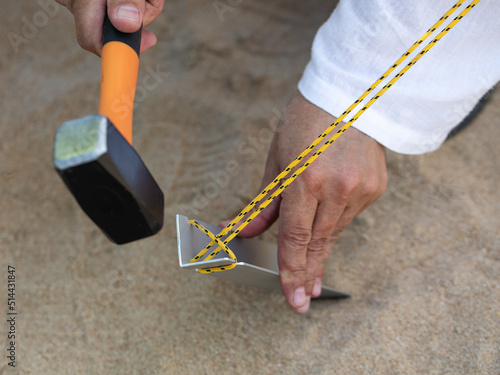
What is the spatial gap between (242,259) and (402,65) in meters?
0.39

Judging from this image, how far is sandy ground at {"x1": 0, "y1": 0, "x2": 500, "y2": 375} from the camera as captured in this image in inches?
34.8

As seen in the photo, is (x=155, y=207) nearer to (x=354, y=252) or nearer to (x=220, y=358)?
(x=220, y=358)

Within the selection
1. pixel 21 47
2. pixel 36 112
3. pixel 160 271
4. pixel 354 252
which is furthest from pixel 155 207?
pixel 21 47

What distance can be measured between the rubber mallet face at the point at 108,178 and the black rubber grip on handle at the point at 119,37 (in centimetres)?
20

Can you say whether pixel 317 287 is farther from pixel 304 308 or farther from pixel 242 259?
pixel 242 259

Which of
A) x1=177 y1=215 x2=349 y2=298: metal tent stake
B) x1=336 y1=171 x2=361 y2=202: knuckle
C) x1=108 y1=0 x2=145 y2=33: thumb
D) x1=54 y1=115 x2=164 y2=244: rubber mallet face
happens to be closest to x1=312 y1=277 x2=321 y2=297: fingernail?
x1=177 y1=215 x2=349 y2=298: metal tent stake

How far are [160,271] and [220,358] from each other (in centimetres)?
22

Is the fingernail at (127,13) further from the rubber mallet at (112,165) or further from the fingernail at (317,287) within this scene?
the fingernail at (317,287)

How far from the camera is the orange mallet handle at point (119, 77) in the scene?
1.99 ft

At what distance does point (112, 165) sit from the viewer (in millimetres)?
516

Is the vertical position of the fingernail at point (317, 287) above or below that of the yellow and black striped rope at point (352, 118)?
below

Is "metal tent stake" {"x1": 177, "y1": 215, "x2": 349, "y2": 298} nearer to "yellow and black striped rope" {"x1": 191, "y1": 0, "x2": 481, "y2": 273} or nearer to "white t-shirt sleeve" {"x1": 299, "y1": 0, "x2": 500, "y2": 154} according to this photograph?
"yellow and black striped rope" {"x1": 191, "y1": 0, "x2": 481, "y2": 273}

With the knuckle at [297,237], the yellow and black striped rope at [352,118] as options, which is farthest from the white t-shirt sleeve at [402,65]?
the knuckle at [297,237]

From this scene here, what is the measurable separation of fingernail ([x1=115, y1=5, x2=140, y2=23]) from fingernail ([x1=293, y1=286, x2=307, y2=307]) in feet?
1.60
